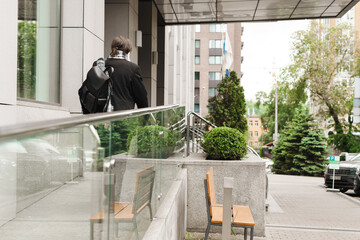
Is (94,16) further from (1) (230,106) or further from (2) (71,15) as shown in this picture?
(1) (230,106)

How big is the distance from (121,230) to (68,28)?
460cm

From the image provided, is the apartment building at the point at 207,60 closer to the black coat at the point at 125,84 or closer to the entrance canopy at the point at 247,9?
the entrance canopy at the point at 247,9

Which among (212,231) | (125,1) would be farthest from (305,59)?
(212,231)

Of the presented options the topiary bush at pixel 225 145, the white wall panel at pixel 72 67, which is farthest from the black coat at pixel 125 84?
the topiary bush at pixel 225 145

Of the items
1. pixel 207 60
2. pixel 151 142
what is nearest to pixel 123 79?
pixel 151 142

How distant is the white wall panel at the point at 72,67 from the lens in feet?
20.7

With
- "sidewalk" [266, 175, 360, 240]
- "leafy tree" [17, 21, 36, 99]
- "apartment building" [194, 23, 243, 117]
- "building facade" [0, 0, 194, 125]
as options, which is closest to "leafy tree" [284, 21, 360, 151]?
"sidewalk" [266, 175, 360, 240]

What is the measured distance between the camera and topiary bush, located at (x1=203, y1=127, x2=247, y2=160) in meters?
7.98

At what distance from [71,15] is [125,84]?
7.82ft

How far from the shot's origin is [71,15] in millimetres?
6398

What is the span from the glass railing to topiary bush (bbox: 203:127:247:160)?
5210mm

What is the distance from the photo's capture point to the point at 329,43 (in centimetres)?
3509

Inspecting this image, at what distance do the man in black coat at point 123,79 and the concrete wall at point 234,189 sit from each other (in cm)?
334

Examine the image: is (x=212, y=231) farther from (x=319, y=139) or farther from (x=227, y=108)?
(x=319, y=139)
